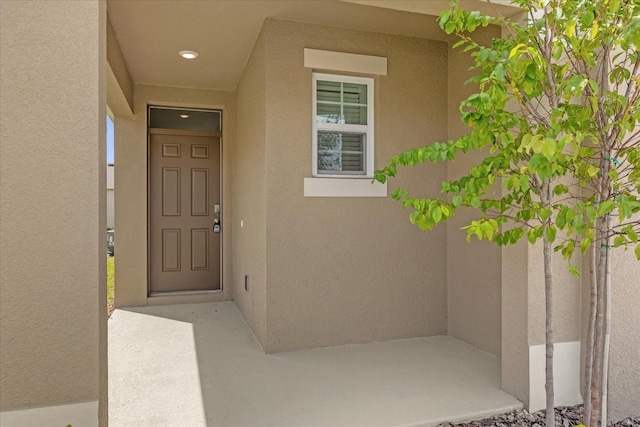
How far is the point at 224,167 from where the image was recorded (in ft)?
19.0

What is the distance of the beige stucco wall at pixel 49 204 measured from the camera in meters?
1.61

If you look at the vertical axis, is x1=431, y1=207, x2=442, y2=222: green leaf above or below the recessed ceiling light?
below

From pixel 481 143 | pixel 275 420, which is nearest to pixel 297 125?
pixel 481 143

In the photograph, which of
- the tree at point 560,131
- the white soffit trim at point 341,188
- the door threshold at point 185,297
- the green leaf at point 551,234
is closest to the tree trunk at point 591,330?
the tree at point 560,131

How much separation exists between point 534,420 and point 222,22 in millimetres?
3837

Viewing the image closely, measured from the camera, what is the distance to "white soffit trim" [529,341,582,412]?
8.48 feet

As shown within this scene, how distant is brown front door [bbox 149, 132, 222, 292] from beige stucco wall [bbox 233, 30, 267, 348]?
57 cm

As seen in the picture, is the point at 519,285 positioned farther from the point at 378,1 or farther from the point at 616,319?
the point at 378,1

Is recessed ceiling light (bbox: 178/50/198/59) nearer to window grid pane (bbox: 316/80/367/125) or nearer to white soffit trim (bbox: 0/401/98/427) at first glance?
window grid pane (bbox: 316/80/367/125)

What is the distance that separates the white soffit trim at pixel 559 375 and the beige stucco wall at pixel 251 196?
2096 millimetres

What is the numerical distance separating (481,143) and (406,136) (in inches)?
84.8

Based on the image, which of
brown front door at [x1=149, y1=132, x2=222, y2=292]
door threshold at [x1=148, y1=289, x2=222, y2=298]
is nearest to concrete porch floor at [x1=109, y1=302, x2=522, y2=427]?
door threshold at [x1=148, y1=289, x2=222, y2=298]

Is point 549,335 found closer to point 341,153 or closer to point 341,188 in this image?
point 341,188

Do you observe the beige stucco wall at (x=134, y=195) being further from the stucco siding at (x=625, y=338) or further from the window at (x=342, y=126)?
the stucco siding at (x=625, y=338)
